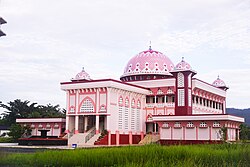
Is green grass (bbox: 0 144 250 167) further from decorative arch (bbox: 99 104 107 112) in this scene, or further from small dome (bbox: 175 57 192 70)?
small dome (bbox: 175 57 192 70)

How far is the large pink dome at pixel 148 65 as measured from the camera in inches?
1989

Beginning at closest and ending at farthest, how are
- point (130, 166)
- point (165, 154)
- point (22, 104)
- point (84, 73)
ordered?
point (130, 166) → point (165, 154) → point (84, 73) → point (22, 104)

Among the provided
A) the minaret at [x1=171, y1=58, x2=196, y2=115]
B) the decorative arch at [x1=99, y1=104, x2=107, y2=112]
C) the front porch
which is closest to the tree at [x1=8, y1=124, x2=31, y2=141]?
the front porch

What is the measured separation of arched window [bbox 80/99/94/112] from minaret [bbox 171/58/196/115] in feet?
33.3

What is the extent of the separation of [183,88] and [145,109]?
5.92m

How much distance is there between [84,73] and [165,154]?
3701 centimetres

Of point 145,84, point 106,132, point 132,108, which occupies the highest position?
point 145,84

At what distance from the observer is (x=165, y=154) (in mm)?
13898

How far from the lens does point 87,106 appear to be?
4188cm

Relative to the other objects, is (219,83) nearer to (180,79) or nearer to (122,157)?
(180,79)

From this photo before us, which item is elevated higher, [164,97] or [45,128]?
[164,97]

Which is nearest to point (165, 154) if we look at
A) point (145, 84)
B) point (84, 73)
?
point (145, 84)

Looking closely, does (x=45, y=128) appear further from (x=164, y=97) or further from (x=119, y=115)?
(x=164, y=97)

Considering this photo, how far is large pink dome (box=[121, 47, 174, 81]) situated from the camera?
50516 millimetres
